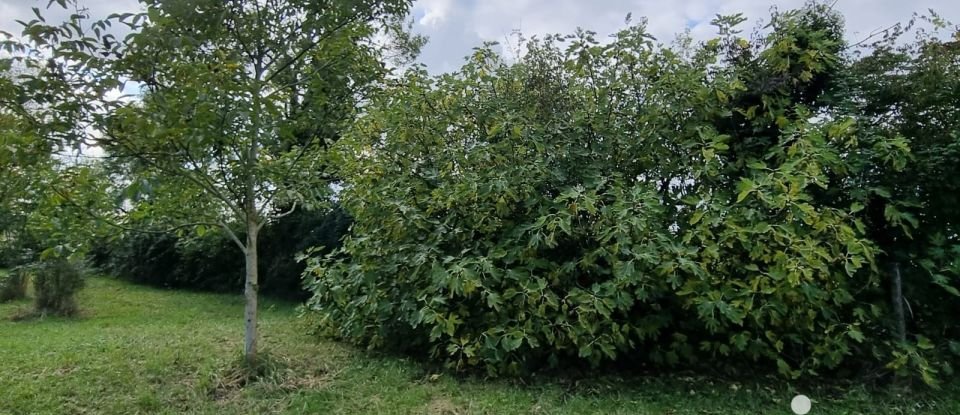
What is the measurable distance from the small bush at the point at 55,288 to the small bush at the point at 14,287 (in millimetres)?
1349

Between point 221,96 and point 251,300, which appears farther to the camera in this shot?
point 251,300

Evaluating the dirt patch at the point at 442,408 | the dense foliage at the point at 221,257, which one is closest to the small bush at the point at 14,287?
the dense foliage at the point at 221,257

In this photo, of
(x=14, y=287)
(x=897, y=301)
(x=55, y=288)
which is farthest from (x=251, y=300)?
(x=14, y=287)

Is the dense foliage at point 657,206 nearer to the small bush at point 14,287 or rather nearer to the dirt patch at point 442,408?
the dirt patch at point 442,408

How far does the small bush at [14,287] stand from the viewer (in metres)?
7.65

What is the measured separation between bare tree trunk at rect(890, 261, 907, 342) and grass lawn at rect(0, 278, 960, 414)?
387 millimetres

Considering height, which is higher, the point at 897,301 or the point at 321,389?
the point at 897,301

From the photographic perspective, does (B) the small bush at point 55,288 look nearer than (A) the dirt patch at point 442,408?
No

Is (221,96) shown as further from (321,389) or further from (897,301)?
(897,301)

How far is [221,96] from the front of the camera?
9.63 ft

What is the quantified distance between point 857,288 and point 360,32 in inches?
151

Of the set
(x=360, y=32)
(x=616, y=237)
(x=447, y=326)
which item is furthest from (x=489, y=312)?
(x=360, y=32)

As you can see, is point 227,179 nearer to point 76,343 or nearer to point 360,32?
point 360,32

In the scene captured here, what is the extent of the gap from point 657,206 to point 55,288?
7130 millimetres
